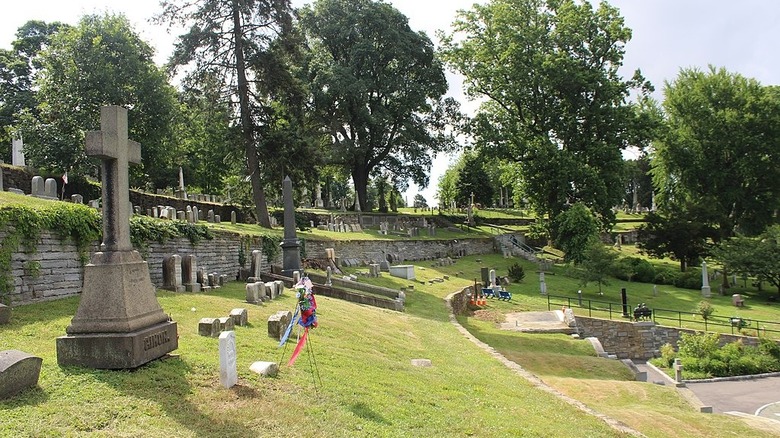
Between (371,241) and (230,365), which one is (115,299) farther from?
(371,241)

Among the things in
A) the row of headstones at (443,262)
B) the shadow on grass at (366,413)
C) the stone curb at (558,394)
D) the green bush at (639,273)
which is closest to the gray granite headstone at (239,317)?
the shadow on grass at (366,413)

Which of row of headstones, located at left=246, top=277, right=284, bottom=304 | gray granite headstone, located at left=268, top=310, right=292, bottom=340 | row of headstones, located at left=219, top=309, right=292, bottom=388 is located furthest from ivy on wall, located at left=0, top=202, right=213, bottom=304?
row of headstones, located at left=219, top=309, right=292, bottom=388

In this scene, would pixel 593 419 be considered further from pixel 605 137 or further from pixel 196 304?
pixel 605 137

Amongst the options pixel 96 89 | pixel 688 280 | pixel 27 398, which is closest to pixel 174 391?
pixel 27 398

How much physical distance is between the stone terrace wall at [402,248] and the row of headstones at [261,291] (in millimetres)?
9500

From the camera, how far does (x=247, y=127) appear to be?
25281mm

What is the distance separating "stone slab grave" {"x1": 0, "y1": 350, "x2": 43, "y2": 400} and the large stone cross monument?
678 mm

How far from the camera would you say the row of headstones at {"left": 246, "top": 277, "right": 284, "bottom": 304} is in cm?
1223

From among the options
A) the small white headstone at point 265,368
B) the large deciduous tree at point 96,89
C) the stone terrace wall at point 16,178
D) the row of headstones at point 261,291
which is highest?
the large deciduous tree at point 96,89

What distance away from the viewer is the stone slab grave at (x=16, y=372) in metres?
4.71

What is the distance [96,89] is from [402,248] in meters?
18.4

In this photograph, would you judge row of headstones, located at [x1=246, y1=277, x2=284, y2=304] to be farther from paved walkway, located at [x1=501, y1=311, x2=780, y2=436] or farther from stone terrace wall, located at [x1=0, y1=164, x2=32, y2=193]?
stone terrace wall, located at [x1=0, y1=164, x2=32, y2=193]

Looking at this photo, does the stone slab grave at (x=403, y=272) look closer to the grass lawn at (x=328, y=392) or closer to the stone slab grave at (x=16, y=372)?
the grass lawn at (x=328, y=392)

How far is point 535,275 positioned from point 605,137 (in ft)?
40.0
